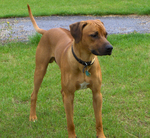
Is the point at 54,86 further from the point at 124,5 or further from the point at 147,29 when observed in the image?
the point at 124,5

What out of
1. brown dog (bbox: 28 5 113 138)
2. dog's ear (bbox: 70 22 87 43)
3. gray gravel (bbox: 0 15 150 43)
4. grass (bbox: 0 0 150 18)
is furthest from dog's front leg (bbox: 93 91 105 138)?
grass (bbox: 0 0 150 18)

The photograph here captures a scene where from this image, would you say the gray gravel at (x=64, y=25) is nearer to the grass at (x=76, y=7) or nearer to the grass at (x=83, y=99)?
the grass at (x=76, y=7)

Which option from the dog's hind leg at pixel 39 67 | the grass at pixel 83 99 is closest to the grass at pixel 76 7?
the grass at pixel 83 99

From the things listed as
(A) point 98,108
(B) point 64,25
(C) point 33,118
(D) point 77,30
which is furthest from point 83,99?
(B) point 64,25

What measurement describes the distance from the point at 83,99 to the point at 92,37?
1907 mm

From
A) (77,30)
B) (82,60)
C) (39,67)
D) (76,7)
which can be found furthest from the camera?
(76,7)

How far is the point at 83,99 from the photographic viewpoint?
446 centimetres

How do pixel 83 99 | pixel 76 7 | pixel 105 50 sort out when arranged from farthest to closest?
pixel 76 7 → pixel 83 99 → pixel 105 50

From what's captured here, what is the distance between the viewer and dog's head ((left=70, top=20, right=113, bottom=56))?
2.73 metres

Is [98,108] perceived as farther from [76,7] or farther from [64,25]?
[76,7]

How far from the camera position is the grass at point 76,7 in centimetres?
1103

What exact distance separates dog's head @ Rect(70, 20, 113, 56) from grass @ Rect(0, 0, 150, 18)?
8303 millimetres

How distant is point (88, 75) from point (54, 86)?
6.53ft

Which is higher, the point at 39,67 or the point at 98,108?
the point at 39,67
